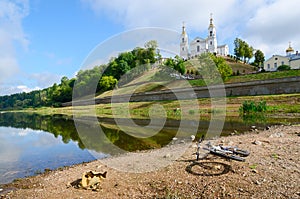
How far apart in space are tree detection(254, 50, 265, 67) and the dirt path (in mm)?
91122

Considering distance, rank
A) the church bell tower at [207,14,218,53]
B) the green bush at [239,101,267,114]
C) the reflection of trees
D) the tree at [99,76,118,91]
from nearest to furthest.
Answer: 1. the reflection of trees
2. the green bush at [239,101,267,114]
3. the tree at [99,76,118,91]
4. the church bell tower at [207,14,218,53]

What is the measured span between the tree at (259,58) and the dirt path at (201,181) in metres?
91.1

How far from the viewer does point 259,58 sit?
9125 cm

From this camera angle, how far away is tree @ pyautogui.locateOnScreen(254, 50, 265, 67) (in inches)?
3585

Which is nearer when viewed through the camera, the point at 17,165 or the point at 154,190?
the point at 154,190

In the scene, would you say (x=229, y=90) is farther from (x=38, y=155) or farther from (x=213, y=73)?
(x=38, y=155)

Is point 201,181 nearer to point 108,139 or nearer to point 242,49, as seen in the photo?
point 108,139

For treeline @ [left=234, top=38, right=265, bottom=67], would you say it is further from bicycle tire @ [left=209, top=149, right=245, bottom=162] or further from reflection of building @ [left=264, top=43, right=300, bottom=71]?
bicycle tire @ [left=209, top=149, right=245, bottom=162]

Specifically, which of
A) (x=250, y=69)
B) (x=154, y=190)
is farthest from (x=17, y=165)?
(x=250, y=69)

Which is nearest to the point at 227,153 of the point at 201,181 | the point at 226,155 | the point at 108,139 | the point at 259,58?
the point at 226,155

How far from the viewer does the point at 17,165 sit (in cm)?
1366

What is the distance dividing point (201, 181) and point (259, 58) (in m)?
95.6

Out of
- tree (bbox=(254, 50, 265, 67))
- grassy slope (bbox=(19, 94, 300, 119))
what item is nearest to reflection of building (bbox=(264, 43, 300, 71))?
tree (bbox=(254, 50, 265, 67))

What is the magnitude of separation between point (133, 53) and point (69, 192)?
104m
